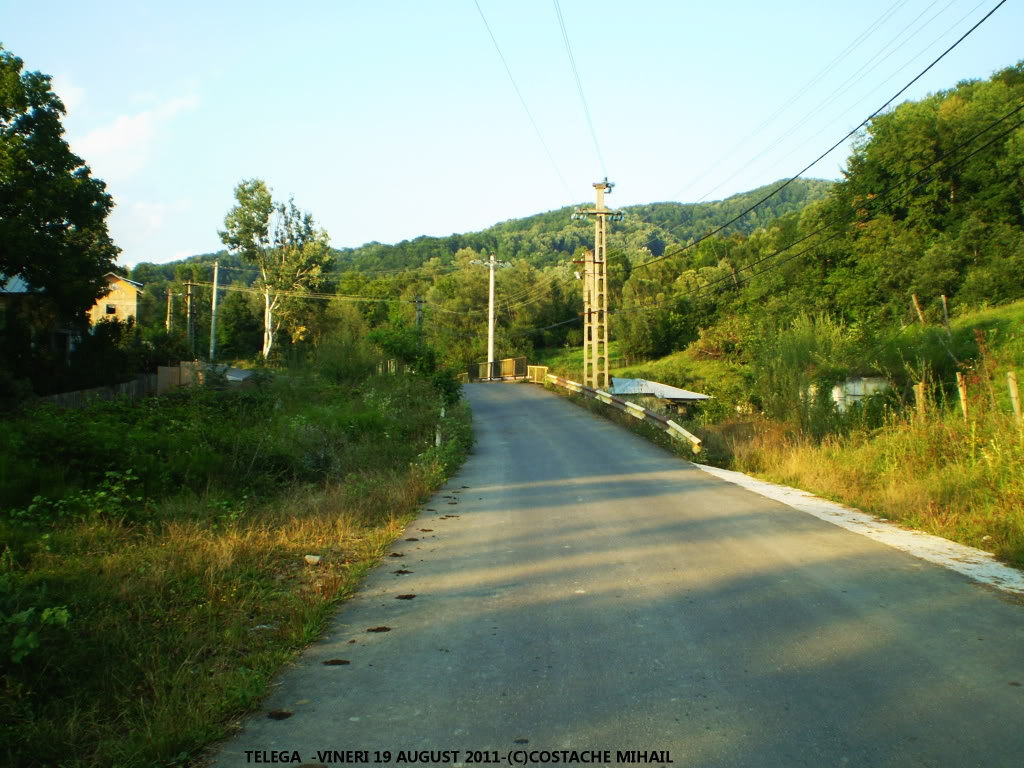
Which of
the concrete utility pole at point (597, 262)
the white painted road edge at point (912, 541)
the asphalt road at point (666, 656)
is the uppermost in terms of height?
the concrete utility pole at point (597, 262)

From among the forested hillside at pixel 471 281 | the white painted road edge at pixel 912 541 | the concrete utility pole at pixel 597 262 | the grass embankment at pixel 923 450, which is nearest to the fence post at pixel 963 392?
the grass embankment at pixel 923 450

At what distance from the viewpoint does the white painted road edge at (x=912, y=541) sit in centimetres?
685

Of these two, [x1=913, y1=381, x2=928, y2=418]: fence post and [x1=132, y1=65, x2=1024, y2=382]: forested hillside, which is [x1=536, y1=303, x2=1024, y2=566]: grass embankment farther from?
[x1=132, y1=65, x2=1024, y2=382]: forested hillside

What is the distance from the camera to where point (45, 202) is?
86.8ft

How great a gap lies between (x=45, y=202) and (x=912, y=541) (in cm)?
2797

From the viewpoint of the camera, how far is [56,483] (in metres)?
9.61

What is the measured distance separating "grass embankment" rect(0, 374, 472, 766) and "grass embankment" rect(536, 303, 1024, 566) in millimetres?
6238

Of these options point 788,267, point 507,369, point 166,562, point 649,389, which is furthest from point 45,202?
point 788,267

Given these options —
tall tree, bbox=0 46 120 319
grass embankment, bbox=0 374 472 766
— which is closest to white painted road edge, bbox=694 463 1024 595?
grass embankment, bbox=0 374 472 766

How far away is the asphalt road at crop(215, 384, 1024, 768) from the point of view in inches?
150

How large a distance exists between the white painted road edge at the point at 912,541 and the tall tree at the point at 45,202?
24.5 meters

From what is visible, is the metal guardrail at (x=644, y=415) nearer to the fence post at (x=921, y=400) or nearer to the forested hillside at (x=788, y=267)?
the forested hillside at (x=788, y=267)

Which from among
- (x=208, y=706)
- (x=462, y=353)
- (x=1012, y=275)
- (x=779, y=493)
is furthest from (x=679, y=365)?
(x=208, y=706)

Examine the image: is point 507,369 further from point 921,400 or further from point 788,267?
point 921,400
